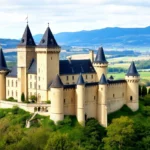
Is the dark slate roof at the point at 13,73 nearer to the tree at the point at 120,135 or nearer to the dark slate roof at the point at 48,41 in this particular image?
the dark slate roof at the point at 48,41

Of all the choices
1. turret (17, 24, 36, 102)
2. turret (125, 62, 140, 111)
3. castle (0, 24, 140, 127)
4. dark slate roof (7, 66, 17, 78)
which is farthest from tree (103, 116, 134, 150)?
dark slate roof (7, 66, 17, 78)

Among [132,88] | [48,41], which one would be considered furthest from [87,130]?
[48,41]

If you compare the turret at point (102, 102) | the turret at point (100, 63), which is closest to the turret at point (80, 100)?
the turret at point (102, 102)

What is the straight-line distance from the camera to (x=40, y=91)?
277ft

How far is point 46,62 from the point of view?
8325cm

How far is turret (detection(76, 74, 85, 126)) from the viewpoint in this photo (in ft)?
257

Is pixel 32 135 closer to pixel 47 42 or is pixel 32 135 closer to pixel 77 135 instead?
pixel 77 135

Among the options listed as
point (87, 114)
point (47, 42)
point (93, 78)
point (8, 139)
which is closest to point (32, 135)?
point (8, 139)

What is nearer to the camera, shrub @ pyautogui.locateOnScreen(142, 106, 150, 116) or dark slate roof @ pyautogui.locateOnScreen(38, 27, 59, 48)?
dark slate roof @ pyautogui.locateOnScreen(38, 27, 59, 48)

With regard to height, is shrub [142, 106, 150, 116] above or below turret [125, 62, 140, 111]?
below

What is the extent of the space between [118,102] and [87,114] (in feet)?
29.1

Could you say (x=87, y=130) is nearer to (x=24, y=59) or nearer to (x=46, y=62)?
(x=46, y=62)

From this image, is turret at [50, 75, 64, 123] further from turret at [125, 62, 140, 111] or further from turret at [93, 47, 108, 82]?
turret at [125, 62, 140, 111]

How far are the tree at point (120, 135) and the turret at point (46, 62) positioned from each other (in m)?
12.5
